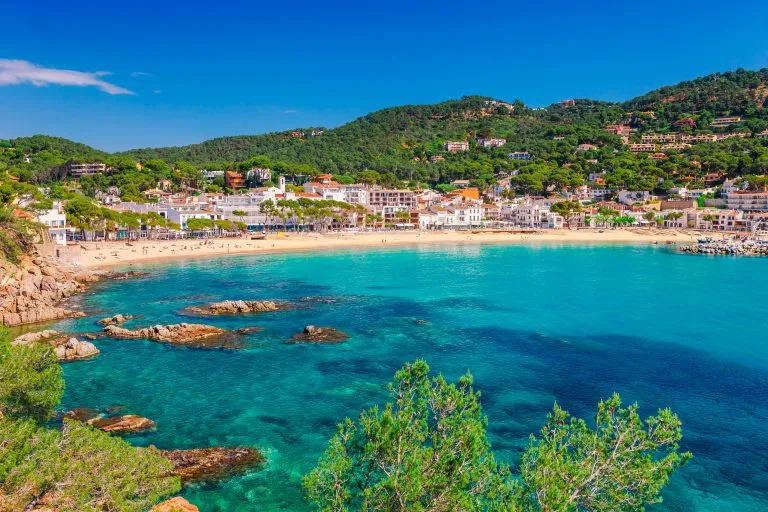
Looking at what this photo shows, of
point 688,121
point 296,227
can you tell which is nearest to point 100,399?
point 296,227

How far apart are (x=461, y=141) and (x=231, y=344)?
163 m

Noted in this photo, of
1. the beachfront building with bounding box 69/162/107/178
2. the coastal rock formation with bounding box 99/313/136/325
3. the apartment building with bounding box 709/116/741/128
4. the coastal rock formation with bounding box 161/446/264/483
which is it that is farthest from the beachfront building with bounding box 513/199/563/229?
the apartment building with bounding box 709/116/741/128

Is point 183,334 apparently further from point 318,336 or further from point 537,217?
point 537,217

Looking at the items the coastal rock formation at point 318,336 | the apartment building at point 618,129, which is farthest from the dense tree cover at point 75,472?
the apartment building at point 618,129

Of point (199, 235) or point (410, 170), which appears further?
point (410, 170)

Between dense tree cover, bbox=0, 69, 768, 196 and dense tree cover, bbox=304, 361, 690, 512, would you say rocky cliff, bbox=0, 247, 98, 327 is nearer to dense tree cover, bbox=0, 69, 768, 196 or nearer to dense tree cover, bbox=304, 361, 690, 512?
dense tree cover, bbox=304, 361, 690, 512

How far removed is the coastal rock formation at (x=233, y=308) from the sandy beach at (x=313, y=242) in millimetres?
24866

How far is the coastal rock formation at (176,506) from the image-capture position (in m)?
12.0

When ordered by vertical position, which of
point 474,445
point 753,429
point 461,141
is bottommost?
point 753,429

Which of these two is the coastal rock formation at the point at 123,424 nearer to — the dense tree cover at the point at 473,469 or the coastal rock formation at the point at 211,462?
the coastal rock formation at the point at 211,462

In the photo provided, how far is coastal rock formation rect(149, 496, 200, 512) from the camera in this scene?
1196 centimetres

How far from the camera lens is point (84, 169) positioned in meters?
114

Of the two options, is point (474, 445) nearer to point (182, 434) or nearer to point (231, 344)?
point (182, 434)

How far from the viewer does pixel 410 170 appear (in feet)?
478
